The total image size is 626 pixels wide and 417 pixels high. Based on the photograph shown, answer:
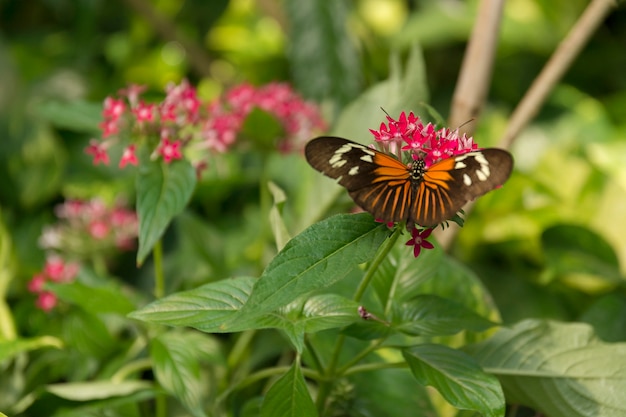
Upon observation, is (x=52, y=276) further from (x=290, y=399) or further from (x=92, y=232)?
(x=290, y=399)

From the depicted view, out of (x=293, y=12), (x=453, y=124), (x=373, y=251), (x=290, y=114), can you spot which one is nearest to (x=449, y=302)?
(x=373, y=251)

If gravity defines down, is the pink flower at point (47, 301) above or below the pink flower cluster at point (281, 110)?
below

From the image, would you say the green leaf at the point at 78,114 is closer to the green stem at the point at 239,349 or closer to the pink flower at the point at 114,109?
the pink flower at the point at 114,109

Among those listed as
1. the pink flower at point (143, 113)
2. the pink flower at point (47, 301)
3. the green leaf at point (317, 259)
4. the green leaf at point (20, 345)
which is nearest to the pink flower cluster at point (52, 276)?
the pink flower at point (47, 301)

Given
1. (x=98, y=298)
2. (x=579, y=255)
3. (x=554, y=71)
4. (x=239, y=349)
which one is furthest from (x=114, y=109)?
(x=579, y=255)

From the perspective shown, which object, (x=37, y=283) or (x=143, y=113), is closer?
(x=143, y=113)

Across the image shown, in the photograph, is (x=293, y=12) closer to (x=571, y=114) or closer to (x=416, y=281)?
(x=571, y=114)
